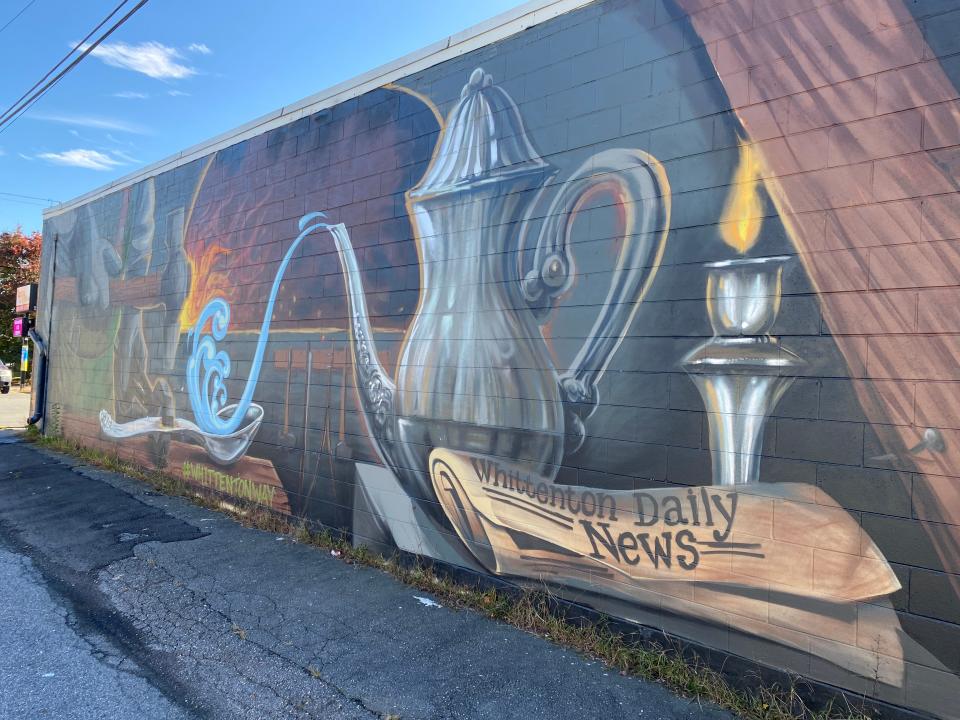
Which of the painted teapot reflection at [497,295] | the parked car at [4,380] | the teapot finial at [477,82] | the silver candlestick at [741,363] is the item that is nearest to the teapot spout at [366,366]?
the painted teapot reflection at [497,295]

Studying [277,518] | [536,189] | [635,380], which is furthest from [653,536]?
[277,518]

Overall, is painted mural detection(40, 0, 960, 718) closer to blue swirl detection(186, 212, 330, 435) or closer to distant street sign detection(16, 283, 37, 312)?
blue swirl detection(186, 212, 330, 435)

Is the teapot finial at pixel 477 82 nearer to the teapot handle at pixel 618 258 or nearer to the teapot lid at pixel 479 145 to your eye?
the teapot lid at pixel 479 145

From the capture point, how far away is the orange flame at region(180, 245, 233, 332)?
24.1 feet

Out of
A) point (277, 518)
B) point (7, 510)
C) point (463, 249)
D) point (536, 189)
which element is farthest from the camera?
point (7, 510)

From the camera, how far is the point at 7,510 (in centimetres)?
695

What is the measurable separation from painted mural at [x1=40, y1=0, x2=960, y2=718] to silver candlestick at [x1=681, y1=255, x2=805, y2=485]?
0.01m

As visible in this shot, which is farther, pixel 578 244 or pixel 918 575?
pixel 578 244

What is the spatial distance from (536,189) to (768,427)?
2.21 m

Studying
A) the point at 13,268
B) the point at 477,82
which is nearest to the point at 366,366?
the point at 477,82

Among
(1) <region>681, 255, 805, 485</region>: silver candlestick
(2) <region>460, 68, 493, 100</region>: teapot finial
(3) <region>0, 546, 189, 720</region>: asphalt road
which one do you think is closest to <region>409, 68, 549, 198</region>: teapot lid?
(2) <region>460, 68, 493, 100</region>: teapot finial

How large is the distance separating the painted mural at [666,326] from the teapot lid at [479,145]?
0.8 inches

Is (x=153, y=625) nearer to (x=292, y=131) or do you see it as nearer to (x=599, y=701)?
(x=599, y=701)

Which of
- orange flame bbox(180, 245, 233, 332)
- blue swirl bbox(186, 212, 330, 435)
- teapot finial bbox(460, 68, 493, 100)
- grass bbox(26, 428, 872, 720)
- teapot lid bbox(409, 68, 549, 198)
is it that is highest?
teapot finial bbox(460, 68, 493, 100)
